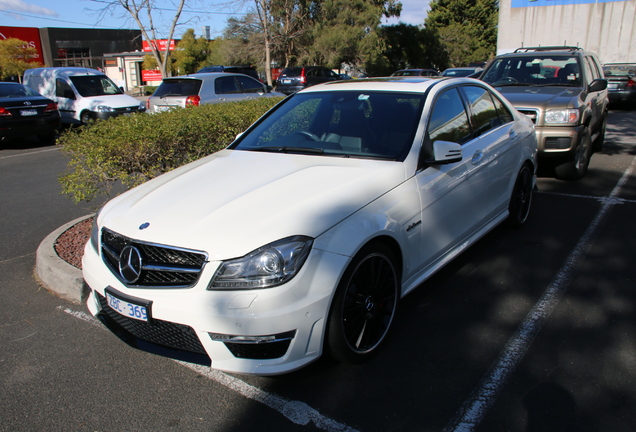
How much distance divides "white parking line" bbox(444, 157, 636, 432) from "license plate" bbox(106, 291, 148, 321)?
1708mm

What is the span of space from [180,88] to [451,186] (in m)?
9.55

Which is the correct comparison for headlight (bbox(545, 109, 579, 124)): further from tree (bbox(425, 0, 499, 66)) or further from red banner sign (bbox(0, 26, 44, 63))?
tree (bbox(425, 0, 499, 66))

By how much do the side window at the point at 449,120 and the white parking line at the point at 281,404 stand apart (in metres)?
2.12

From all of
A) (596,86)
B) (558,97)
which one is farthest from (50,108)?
(596,86)

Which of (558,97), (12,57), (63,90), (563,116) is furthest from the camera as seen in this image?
(12,57)

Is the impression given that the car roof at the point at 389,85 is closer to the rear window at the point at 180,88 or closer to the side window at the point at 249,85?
the rear window at the point at 180,88

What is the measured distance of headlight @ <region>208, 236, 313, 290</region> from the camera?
266 centimetres

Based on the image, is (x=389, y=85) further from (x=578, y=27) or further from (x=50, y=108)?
(x=578, y=27)

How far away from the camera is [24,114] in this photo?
12188 mm

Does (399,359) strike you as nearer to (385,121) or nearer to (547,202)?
(385,121)

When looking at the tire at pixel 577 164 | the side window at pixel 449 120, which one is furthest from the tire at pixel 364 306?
the tire at pixel 577 164

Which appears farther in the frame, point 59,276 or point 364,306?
point 59,276

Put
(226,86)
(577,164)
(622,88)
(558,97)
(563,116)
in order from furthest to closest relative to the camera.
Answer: (622,88) < (226,86) < (577,164) < (558,97) < (563,116)

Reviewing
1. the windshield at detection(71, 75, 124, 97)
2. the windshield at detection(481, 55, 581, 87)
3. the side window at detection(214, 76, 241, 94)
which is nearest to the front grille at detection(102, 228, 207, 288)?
the windshield at detection(481, 55, 581, 87)
